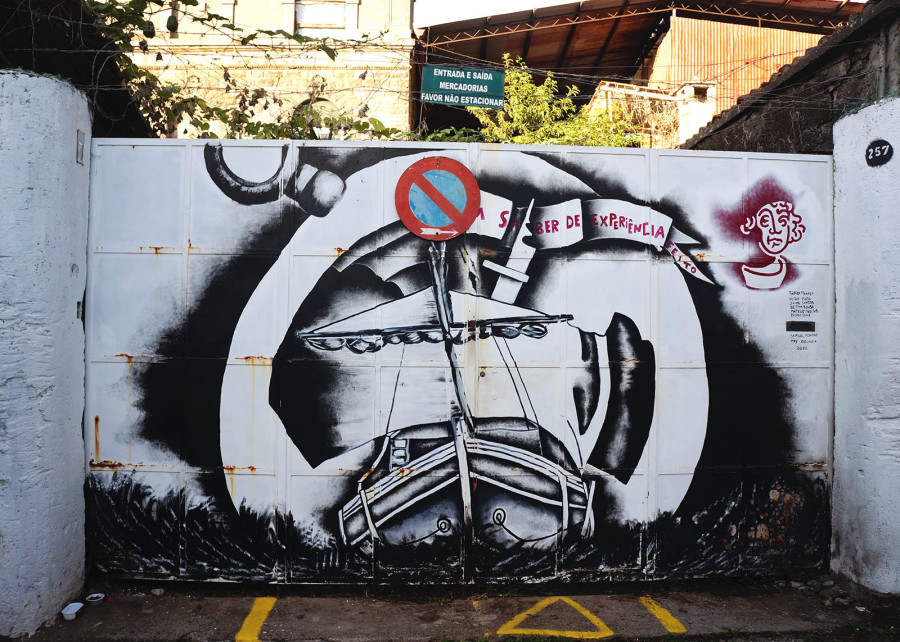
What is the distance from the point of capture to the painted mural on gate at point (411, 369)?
3881mm

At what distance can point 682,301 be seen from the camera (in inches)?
158

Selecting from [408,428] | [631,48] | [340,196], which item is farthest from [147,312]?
[631,48]

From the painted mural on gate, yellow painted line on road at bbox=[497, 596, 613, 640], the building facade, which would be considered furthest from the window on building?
yellow painted line on road at bbox=[497, 596, 613, 640]

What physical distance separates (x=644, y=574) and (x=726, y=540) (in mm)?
633

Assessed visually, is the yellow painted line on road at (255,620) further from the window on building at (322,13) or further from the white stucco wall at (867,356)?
the window on building at (322,13)

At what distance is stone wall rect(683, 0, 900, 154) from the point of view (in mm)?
4398

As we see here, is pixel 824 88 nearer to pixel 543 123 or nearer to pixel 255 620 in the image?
pixel 255 620

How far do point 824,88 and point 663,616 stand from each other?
4542 millimetres

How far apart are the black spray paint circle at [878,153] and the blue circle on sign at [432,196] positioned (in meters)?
2.74

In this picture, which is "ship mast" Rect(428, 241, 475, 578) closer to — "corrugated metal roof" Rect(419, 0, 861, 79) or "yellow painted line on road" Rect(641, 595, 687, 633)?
"yellow painted line on road" Rect(641, 595, 687, 633)

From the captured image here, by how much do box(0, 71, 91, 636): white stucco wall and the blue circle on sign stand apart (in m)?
2.22

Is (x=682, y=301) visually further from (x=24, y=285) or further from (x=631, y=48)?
(x=631, y=48)

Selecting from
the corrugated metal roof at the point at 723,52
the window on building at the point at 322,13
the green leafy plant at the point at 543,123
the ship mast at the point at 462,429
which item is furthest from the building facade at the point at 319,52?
the ship mast at the point at 462,429

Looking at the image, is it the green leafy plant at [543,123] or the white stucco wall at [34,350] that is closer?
the white stucco wall at [34,350]
